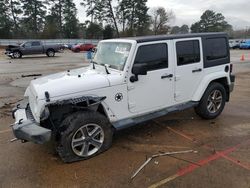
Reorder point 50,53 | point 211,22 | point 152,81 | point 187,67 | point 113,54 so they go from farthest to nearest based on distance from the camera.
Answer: point 211,22
point 50,53
point 187,67
point 113,54
point 152,81

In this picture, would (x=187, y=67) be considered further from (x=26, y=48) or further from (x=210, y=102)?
(x=26, y=48)

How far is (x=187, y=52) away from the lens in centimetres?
527

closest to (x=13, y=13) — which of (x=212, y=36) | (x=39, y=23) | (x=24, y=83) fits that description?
(x=39, y=23)

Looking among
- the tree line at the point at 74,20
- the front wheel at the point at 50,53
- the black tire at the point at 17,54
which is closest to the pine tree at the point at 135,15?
the tree line at the point at 74,20

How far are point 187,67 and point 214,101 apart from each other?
4.12 ft

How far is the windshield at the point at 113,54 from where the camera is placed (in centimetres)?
463

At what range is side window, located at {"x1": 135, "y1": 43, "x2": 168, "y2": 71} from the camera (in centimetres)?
463

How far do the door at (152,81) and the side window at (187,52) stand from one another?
26cm

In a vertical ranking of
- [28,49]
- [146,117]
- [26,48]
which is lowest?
[146,117]

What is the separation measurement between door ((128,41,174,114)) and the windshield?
0.74 feet

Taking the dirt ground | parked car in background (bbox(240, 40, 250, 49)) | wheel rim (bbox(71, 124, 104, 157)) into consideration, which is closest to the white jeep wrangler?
wheel rim (bbox(71, 124, 104, 157))

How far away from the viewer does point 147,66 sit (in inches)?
184

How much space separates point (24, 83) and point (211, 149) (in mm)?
8732

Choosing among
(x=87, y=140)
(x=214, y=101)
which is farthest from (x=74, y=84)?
(x=214, y=101)
